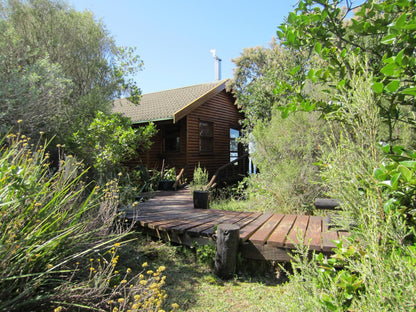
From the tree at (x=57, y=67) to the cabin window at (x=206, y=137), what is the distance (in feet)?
11.9

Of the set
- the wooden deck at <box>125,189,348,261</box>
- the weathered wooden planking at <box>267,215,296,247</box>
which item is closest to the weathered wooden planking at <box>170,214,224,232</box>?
the wooden deck at <box>125,189,348,261</box>

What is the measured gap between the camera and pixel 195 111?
10453 mm

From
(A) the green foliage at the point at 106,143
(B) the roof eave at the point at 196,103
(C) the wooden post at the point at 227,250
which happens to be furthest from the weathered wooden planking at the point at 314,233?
(B) the roof eave at the point at 196,103

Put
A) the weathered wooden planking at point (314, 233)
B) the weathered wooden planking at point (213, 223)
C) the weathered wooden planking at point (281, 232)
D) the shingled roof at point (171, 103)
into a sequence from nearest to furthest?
the weathered wooden planking at point (314, 233), the weathered wooden planking at point (281, 232), the weathered wooden planking at point (213, 223), the shingled roof at point (171, 103)

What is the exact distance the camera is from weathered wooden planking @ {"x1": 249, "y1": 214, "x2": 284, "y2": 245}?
10.4 ft

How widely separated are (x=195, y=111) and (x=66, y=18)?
532 centimetres

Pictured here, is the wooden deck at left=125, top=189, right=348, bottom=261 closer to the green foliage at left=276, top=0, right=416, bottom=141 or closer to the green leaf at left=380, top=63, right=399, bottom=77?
the green foliage at left=276, top=0, right=416, bottom=141

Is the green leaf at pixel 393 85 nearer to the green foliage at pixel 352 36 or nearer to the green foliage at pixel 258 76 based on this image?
the green foliage at pixel 352 36

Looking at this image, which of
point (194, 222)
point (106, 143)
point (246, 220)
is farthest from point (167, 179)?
point (246, 220)

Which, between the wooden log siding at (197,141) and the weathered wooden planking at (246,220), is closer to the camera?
the weathered wooden planking at (246,220)

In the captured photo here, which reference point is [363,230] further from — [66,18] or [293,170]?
[66,18]

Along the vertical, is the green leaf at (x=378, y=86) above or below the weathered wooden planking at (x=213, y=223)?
above

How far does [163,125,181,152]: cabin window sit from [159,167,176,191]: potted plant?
1053mm

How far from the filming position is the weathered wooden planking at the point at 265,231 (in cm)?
318
